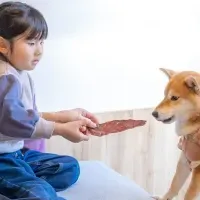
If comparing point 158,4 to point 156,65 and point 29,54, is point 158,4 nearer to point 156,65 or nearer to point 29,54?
point 156,65

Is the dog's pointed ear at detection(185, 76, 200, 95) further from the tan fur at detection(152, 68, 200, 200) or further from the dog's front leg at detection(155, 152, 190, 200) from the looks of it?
the dog's front leg at detection(155, 152, 190, 200)

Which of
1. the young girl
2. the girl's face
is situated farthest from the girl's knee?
the girl's face

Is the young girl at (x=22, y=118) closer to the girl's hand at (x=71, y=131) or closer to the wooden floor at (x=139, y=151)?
the girl's hand at (x=71, y=131)

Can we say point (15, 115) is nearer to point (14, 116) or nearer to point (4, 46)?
point (14, 116)

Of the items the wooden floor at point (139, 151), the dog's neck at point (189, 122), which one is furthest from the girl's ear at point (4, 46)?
the wooden floor at point (139, 151)

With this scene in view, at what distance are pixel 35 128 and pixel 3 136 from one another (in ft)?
0.30

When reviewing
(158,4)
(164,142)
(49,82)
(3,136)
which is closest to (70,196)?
(3,136)

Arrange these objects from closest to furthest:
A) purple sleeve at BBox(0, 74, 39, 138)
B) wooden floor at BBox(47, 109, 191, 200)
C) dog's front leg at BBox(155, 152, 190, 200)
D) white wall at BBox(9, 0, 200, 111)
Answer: purple sleeve at BBox(0, 74, 39, 138) → dog's front leg at BBox(155, 152, 190, 200) → white wall at BBox(9, 0, 200, 111) → wooden floor at BBox(47, 109, 191, 200)

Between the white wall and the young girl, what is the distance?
34 cm

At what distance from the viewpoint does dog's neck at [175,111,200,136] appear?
95cm

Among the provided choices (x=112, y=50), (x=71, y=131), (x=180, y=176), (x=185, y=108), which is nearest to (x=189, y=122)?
(x=185, y=108)

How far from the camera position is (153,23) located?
1519 mm

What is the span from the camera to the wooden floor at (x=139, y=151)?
1.48 metres

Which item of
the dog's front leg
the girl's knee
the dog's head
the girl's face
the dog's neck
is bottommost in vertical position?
the girl's knee
